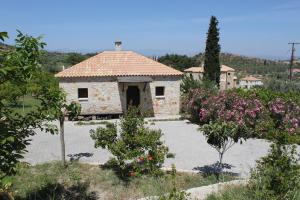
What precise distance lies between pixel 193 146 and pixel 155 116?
777cm

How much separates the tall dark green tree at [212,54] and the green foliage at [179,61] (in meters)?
30.1

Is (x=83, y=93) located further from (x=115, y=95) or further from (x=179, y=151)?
(x=179, y=151)

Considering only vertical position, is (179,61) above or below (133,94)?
above

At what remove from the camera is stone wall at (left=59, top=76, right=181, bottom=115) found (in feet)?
70.3

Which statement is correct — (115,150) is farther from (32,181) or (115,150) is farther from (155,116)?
(155,116)

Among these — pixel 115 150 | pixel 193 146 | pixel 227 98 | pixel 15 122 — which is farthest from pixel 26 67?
pixel 227 98

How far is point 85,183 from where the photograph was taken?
33.1ft

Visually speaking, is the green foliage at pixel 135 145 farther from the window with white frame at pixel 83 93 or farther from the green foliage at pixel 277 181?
the window with white frame at pixel 83 93

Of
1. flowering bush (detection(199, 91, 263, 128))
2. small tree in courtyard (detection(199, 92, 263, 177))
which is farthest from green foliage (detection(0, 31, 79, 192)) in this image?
flowering bush (detection(199, 91, 263, 128))

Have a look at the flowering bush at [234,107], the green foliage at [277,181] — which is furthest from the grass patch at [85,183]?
the flowering bush at [234,107]

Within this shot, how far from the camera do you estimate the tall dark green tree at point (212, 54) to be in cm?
2944

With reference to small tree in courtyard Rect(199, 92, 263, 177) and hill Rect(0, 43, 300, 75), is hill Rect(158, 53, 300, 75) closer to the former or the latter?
hill Rect(0, 43, 300, 75)

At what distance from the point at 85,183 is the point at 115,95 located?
1205 centimetres

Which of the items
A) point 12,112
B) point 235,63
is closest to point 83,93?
point 12,112
